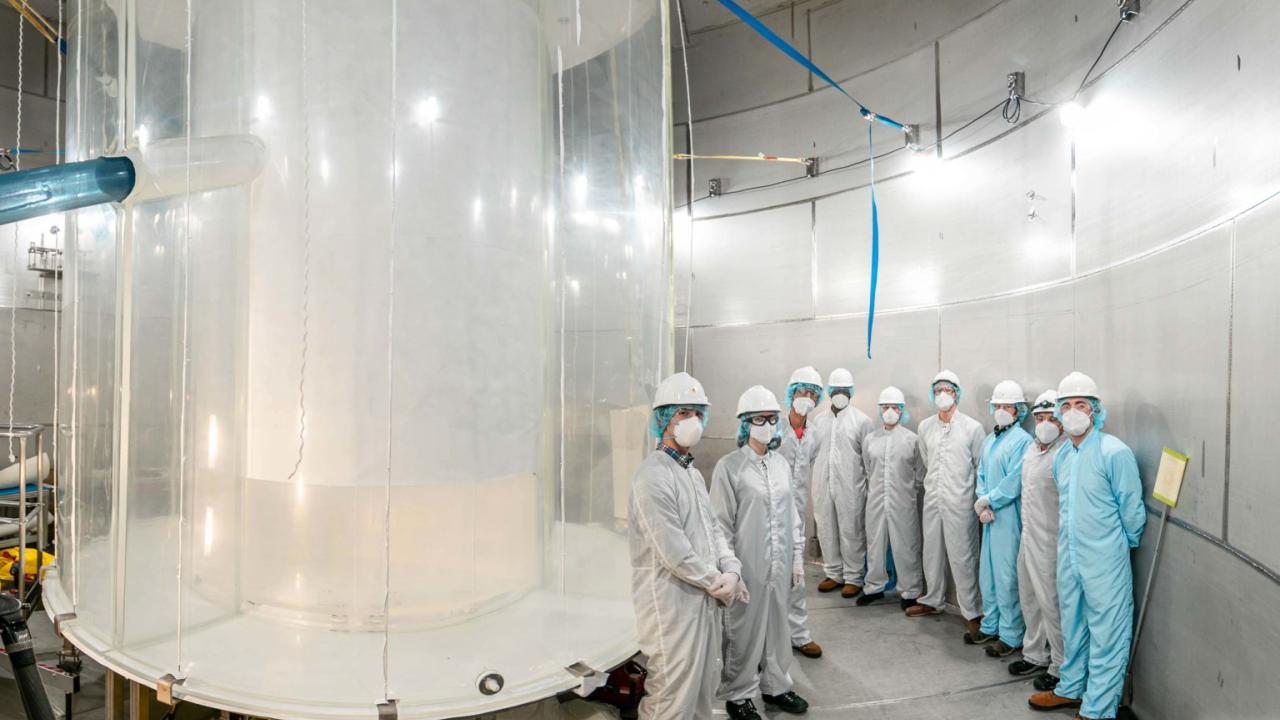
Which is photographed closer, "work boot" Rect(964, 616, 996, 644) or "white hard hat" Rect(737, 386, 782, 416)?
"white hard hat" Rect(737, 386, 782, 416)

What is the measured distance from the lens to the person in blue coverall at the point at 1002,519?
12.2 ft

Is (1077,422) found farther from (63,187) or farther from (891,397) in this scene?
(63,187)

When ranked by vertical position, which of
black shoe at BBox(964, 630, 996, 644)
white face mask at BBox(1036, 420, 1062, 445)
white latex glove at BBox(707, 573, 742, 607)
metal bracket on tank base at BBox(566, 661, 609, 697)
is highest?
white face mask at BBox(1036, 420, 1062, 445)

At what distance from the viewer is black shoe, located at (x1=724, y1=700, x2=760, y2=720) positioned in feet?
9.82

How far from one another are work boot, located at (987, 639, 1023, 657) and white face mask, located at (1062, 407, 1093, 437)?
4.44 feet

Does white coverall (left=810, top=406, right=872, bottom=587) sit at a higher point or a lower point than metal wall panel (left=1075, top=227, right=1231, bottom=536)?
lower

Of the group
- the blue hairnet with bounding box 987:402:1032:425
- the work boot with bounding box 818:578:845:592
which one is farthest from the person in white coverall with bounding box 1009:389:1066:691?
the work boot with bounding box 818:578:845:592

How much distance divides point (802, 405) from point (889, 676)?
1.72m

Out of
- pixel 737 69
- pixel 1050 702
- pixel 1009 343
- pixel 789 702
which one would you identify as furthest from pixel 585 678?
pixel 737 69

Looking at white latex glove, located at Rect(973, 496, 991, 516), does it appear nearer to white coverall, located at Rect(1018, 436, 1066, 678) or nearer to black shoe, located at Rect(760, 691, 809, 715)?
white coverall, located at Rect(1018, 436, 1066, 678)

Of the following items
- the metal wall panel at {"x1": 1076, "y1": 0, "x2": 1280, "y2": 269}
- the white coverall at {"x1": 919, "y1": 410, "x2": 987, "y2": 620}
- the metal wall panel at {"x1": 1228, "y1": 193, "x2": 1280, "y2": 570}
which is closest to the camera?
the metal wall panel at {"x1": 1228, "y1": 193, "x2": 1280, "y2": 570}

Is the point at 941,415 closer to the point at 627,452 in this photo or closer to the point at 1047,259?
the point at 1047,259

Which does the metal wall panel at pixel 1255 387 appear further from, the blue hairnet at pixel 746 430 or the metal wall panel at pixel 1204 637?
the blue hairnet at pixel 746 430

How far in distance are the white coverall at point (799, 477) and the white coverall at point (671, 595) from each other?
2.49 feet
